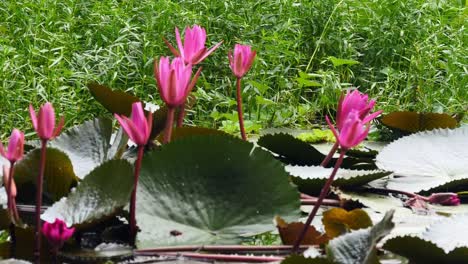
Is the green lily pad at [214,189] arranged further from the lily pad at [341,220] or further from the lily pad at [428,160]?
the lily pad at [428,160]

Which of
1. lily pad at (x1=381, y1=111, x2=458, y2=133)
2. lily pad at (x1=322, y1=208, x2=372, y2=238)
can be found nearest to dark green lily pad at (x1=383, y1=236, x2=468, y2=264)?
lily pad at (x1=322, y1=208, x2=372, y2=238)

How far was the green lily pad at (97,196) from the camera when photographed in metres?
1.12

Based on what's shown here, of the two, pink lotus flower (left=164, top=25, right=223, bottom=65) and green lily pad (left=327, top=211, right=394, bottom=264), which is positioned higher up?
pink lotus flower (left=164, top=25, right=223, bottom=65)

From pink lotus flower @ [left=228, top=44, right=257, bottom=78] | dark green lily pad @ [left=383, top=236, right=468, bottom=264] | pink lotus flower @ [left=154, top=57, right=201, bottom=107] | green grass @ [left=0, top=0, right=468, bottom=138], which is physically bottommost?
dark green lily pad @ [left=383, top=236, right=468, bottom=264]

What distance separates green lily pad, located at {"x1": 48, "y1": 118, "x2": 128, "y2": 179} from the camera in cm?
143

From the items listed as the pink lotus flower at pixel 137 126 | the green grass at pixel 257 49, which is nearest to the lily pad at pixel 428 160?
the pink lotus flower at pixel 137 126

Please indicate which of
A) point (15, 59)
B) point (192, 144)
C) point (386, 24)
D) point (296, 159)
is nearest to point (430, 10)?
point (386, 24)

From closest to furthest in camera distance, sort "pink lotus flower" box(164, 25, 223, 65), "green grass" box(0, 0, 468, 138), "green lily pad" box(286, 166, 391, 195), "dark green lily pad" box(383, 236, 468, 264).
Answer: "dark green lily pad" box(383, 236, 468, 264)
"pink lotus flower" box(164, 25, 223, 65)
"green lily pad" box(286, 166, 391, 195)
"green grass" box(0, 0, 468, 138)

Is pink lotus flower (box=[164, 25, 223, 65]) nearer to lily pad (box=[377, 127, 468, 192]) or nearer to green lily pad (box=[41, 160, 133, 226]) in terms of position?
green lily pad (box=[41, 160, 133, 226])

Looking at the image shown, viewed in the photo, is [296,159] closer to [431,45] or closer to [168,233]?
[168,233]

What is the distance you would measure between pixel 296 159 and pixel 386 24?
256cm

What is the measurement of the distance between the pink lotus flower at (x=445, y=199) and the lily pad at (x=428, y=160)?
0.14 ft

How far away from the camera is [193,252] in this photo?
111 centimetres

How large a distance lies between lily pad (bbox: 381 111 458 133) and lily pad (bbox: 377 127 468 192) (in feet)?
0.37
